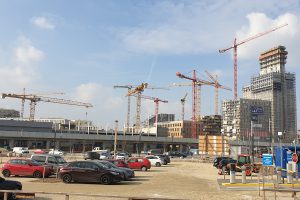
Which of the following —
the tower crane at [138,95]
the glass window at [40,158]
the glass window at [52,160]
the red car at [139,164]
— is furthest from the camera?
the tower crane at [138,95]

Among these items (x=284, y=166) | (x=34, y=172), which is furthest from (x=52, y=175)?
(x=284, y=166)

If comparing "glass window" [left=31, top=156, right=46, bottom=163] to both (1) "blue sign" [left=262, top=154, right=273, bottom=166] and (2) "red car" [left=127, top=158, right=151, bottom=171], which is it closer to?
(2) "red car" [left=127, top=158, right=151, bottom=171]

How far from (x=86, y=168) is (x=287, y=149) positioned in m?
16.2

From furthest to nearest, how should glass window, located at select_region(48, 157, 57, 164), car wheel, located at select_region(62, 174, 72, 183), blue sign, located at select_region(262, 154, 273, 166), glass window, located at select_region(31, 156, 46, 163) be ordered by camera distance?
glass window, located at select_region(48, 157, 57, 164), glass window, located at select_region(31, 156, 46, 163), blue sign, located at select_region(262, 154, 273, 166), car wheel, located at select_region(62, 174, 72, 183)

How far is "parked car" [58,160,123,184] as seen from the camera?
2386 centimetres

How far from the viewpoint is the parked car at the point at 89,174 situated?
23.9m

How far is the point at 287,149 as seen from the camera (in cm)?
2964

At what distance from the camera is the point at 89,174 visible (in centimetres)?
2395

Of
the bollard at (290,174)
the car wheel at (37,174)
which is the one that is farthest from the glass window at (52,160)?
the bollard at (290,174)

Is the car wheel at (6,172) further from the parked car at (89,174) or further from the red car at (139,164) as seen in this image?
the red car at (139,164)

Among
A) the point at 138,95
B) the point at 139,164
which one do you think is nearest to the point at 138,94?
the point at 138,95

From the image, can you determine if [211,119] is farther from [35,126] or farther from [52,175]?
[52,175]

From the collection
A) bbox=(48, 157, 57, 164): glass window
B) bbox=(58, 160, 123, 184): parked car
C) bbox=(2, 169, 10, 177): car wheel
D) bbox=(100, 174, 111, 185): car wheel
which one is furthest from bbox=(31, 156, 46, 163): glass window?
bbox=(100, 174, 111, 185): car wheel

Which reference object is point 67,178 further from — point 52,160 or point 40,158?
point 40,158
